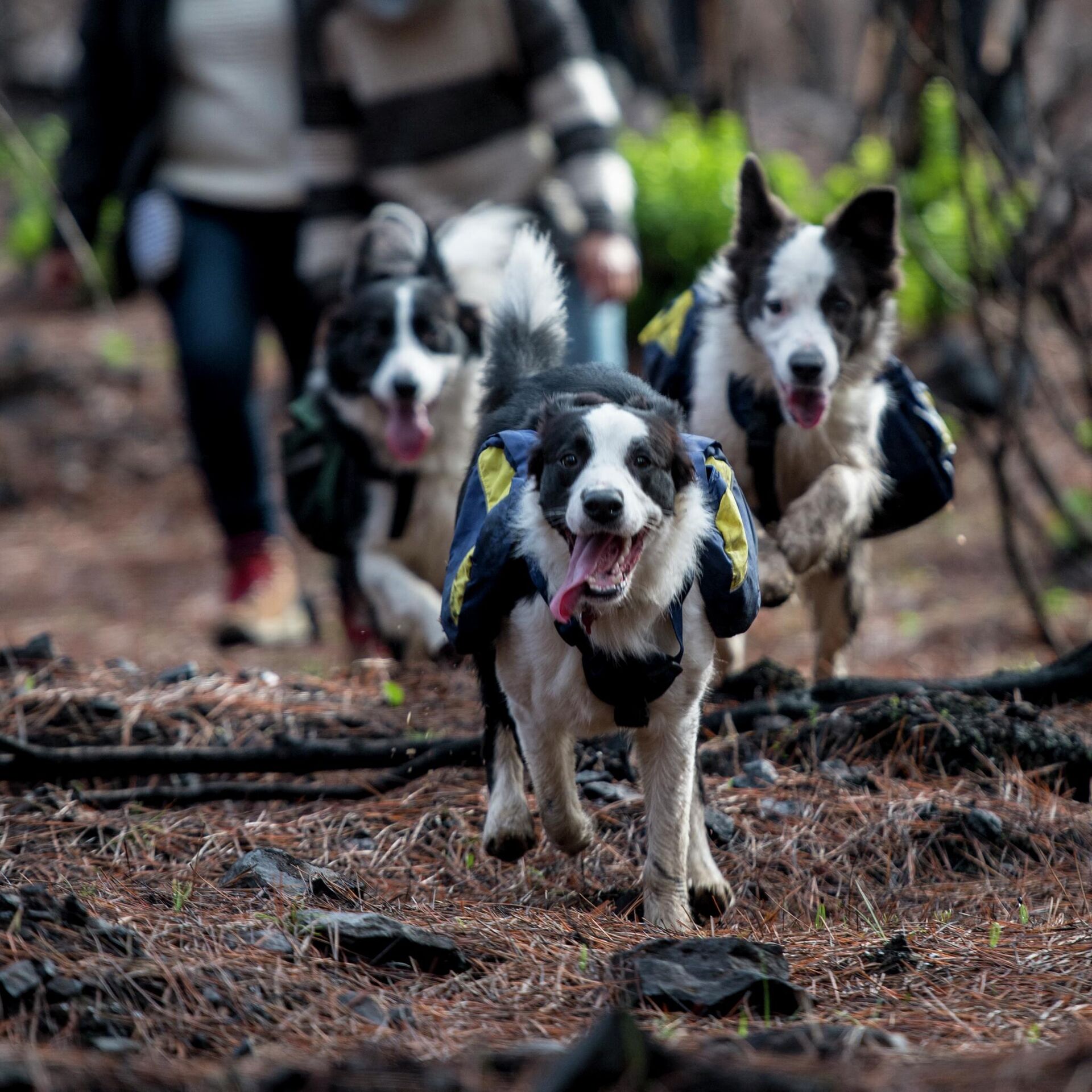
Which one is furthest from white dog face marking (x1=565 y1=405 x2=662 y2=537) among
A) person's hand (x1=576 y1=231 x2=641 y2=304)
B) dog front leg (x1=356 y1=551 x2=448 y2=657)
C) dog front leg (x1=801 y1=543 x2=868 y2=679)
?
person's hand (x1=576 y1=231 x2=641 y2=304)

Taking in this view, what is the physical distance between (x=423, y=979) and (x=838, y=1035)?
779 mm

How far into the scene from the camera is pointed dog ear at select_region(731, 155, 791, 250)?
4.48 metres

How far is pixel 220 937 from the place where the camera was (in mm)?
2689

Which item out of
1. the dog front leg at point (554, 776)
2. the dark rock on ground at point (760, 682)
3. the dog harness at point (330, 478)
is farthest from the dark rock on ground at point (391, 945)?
the dog harness at point (330, 478)

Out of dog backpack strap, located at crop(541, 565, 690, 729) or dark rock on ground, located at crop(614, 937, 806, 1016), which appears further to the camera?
dog backpack strap, located at crop(541, 565, 690, 729)

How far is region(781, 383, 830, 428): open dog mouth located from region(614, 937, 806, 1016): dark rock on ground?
6.37 feet

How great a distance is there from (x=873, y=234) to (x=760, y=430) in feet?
2.31

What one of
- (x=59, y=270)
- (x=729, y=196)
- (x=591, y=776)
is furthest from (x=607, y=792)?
(x=729, y=196)

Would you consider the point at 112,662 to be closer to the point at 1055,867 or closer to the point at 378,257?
the point at 378,257

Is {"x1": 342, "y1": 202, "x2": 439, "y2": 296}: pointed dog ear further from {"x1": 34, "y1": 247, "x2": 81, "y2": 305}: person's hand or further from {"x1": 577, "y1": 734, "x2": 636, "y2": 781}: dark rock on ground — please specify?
{"x1": 577, "y1": 734, "x2": 636, "y2": 781}: dark rock on ground

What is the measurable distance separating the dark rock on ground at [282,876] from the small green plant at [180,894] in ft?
0.28

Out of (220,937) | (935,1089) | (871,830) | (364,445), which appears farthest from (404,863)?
(364,445)

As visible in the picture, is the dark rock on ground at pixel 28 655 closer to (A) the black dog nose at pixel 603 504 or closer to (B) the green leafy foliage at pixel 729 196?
(A) the black dog nose at pixel 603 504

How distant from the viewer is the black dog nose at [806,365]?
13.6ft
